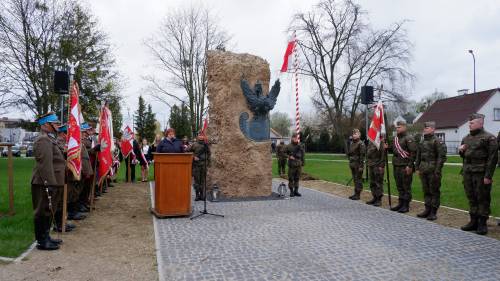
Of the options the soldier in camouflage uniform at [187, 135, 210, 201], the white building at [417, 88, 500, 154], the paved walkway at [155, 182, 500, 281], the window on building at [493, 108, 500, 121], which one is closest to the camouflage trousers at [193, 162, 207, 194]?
the soldier in camouflage uniform at [187, 135, 210, 201]

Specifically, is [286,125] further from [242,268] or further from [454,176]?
[242,268]

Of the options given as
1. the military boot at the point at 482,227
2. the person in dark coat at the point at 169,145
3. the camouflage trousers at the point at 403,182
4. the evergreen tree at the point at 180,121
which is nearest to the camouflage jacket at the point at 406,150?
the camouflage trousers at the point at 403,182

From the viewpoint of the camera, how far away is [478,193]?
6762 mm

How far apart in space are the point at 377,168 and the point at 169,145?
513cm

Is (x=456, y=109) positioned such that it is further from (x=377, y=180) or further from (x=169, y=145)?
(x=169, y=145)

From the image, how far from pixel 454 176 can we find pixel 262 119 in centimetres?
896

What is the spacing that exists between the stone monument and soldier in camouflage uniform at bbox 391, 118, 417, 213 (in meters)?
3.65

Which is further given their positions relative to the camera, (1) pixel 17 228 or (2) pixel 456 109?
(2) pixel 456 109

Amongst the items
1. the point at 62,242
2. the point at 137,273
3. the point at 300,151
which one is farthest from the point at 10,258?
the point at 300,151

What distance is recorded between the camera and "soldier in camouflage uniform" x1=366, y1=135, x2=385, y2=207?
962cm

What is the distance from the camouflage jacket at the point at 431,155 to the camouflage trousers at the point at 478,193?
0.78 metres

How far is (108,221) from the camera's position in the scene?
7.88m

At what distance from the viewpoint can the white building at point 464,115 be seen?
137 ft

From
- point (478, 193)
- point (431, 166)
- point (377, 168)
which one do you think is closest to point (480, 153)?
point (478, 193)
